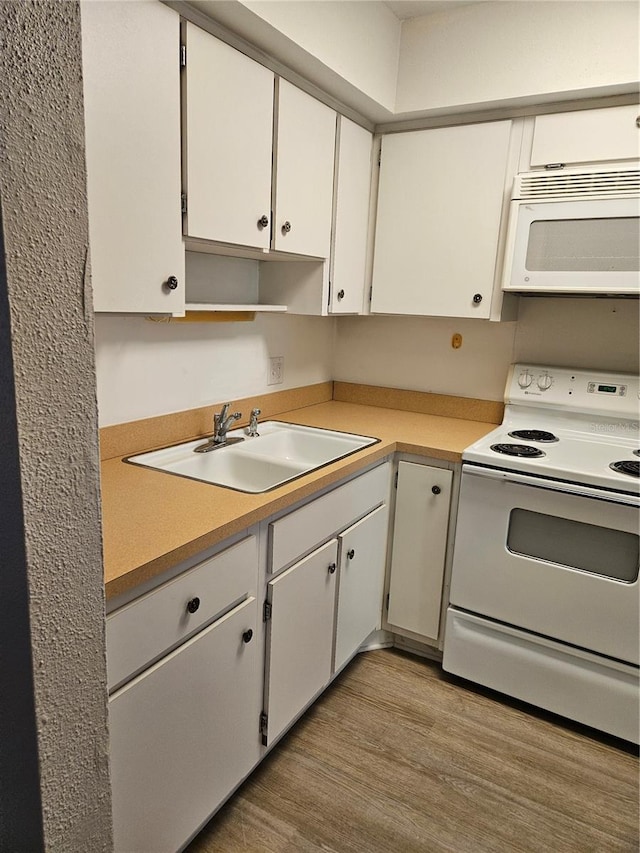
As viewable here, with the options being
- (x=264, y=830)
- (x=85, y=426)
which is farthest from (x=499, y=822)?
(x=85, y=426)

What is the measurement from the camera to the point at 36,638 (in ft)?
1.99

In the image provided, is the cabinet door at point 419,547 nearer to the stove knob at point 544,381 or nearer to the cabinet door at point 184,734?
the stove knob at point 544,381

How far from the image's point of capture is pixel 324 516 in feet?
5.86

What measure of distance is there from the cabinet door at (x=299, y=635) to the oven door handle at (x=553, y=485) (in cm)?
57

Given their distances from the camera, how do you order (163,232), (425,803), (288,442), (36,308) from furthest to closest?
(288,442)
(425,803)
(163,232)
(36,308)

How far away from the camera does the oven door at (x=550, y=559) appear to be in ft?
5.98

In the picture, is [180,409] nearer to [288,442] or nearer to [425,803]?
[288,442]

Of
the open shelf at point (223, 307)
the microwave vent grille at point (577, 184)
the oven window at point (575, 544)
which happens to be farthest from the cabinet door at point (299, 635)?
the microwave vent grille at point (577, 184)

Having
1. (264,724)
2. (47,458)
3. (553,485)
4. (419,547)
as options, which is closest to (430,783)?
(264,724)

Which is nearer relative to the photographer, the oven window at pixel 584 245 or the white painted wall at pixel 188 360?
the white painted wall at pixel 188 360

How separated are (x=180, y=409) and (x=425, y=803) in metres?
1.45

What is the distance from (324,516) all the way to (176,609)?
0.65 metres

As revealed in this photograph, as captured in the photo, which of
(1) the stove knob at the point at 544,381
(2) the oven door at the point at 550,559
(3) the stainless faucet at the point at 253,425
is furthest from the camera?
(1) the stove knob at the point at 544,381

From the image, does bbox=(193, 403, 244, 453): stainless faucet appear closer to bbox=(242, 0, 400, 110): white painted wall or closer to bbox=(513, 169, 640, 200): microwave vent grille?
bbox=(242, 0, 400, 110): white painted wall
